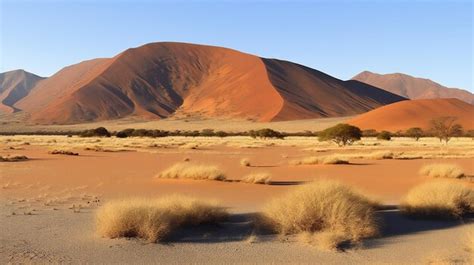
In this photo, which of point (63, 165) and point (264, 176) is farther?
point (63, 165)

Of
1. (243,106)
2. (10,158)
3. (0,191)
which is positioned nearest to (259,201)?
(0,191)

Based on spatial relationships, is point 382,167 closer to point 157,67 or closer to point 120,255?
point 120,255

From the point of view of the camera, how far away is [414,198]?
11969 millimetres

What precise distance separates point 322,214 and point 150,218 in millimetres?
3179

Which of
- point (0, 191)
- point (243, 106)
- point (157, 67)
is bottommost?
point (0, 191)

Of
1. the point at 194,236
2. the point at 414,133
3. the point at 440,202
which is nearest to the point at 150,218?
the point at 194,236

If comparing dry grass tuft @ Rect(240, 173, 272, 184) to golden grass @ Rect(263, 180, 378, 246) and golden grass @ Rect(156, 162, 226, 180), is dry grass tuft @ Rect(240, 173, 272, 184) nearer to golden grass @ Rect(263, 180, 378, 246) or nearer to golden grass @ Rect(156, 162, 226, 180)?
golden grass @ Rect(156, 162, 226, 180)

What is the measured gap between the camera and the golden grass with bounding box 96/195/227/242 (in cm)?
895

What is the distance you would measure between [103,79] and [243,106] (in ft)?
177

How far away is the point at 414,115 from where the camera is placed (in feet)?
383

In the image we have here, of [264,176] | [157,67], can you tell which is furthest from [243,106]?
[264,176]

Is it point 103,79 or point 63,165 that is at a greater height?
point 103,79

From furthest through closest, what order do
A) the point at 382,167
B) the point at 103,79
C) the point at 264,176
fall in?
the point at 103,79 → the point at 382,167 → the point at 264,176

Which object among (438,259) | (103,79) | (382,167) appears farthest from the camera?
(103,79)
